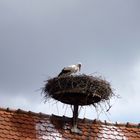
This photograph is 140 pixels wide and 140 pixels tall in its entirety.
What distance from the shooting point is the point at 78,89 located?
12383 millimetres

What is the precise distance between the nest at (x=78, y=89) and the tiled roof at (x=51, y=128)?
1.47 ft

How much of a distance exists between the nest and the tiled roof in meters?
0.45

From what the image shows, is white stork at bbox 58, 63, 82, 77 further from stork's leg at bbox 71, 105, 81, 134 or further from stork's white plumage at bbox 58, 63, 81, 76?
stork's leg at bbox 71, 105, 81, 134

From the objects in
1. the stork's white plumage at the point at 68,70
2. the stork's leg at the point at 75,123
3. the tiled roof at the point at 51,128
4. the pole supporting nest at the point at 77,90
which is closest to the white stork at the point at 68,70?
the stork's white plumage at the point at 68,70

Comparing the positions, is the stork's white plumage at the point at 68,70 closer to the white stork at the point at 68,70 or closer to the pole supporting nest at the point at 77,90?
the white stork at the point at 68,70

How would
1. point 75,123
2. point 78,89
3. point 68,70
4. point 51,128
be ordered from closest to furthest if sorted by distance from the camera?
point 51,128 → point 75,123 → point 78,89 → point 68,70

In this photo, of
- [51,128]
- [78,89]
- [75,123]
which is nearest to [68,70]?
[78,89]

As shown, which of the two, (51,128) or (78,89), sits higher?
(78,89)

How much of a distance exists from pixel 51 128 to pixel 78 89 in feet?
3.13

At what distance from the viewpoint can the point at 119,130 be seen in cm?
1259

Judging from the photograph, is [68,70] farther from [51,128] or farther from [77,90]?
[51,128]

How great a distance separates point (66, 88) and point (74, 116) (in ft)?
1.95

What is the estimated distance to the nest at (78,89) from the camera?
12430 mm

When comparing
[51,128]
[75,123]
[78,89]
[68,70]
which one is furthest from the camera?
[68,70]
